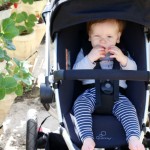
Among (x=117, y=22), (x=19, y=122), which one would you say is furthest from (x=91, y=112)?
(x=19, y=122)

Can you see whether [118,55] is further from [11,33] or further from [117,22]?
Answer: [11,33]

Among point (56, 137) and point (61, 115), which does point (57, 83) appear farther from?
point (56, 137)

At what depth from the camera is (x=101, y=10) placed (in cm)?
264

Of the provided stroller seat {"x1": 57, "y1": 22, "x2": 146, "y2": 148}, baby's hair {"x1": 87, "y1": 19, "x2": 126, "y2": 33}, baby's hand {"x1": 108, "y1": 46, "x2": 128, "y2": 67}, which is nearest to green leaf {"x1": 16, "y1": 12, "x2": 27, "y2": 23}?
stroller seat {"x1": 57, "y1": 22, "x2": 146, "y2": 148}

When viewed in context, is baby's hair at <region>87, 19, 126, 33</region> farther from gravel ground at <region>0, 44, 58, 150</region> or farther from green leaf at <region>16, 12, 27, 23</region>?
gravel ground at <region>0, 44, 58, 150</region>

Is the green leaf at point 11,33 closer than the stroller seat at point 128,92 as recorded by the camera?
Yes

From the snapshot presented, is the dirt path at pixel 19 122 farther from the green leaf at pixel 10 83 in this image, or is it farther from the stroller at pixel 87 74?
the green leaf at pixel 10 83

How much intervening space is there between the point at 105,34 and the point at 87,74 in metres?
0.49

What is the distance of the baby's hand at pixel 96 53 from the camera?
2842 millimetres

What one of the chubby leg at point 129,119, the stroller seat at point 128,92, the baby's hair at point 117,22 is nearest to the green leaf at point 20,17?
the stroller seat at point 128,92

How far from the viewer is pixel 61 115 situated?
8.73 ft

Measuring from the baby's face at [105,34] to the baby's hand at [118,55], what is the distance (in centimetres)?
5

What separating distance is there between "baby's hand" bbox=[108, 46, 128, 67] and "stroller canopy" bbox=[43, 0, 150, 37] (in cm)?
29

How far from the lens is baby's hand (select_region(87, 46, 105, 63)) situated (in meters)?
2.84
